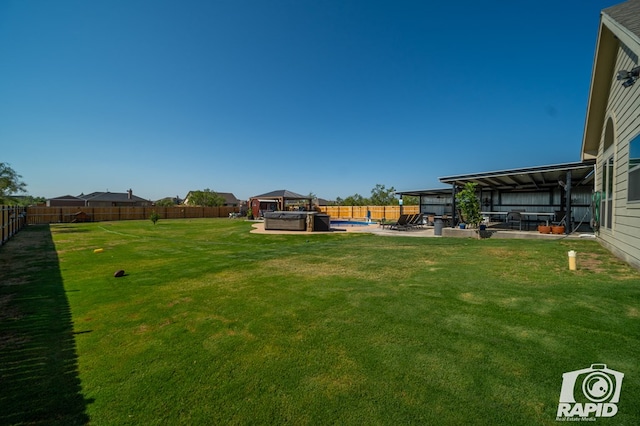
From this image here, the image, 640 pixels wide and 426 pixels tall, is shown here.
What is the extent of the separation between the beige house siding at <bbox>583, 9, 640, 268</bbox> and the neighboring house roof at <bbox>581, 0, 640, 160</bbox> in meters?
0.02

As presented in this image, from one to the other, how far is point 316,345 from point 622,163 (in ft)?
26.6

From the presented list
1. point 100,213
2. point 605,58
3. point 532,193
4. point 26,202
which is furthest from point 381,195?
point 26,202

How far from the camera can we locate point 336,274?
18.1 ft

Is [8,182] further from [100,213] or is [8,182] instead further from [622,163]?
[622,163]

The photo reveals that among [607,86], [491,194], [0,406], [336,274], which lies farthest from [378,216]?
[0,406]

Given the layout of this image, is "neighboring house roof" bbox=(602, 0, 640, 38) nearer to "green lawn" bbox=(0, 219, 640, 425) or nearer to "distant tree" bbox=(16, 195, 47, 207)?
"green lawn" bbox=(0, 219, 640, 425)

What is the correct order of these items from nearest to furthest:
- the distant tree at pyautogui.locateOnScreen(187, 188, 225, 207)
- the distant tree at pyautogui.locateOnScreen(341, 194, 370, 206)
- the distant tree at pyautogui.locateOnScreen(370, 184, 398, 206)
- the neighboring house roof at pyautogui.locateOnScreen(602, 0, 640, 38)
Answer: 1. the neighboring house roof at pyautogui.locateOnScreen(602, 0, 640, 38)
2. the distant tree at pyautogui.locateOnScreen(370, 184, 398, 206)
3. the distant tree at pyautogui.locateOnScreen(341, 194, 370, 206)
4. the distant tree at pyautogui.locateOnScreen(187, 188, 225, 207)

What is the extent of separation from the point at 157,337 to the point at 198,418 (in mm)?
1553

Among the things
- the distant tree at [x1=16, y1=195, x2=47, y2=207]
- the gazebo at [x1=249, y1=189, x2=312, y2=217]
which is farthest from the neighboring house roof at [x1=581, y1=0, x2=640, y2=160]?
the distant tree at [x1=16, y1=195, x2=47, y2=207]

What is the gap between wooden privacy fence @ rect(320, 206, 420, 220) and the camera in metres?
27.7

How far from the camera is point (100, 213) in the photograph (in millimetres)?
28094

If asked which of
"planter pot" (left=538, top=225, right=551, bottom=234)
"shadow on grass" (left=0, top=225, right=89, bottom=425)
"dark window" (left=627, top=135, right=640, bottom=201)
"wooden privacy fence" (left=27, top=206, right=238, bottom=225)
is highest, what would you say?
"dark window" (left=627, top=135, right=640, bottom=201)

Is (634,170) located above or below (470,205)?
above

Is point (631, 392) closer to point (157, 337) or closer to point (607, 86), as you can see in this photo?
point (157, 337)
